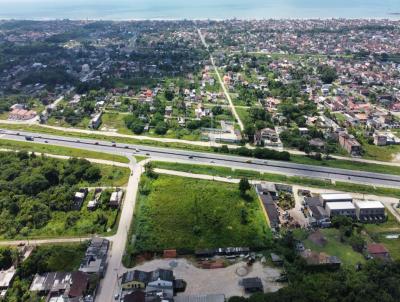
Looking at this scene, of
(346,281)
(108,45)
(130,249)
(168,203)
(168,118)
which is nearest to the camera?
(346,281)

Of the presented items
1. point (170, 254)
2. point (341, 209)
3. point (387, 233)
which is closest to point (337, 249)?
point (341, 209)

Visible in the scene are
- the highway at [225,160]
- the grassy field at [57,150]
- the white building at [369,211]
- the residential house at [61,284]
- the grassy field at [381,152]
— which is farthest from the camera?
the grassy field at [381,152]

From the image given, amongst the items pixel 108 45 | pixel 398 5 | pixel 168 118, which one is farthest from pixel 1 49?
pixel 398 5

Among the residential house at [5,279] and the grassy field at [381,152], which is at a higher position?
the grassy field at [381,152]

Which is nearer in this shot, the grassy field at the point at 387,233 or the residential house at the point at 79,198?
the grassy field at the point at 387,233

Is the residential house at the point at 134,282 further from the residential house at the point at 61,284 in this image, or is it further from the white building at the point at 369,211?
the white building at the point at 369,211

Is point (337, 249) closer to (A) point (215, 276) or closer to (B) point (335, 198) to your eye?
(B) point (335, 198)

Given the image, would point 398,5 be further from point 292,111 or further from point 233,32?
point 292,111

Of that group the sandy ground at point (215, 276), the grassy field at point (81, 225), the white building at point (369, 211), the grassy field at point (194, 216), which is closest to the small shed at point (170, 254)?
the sandy ground at point (215, 276)
